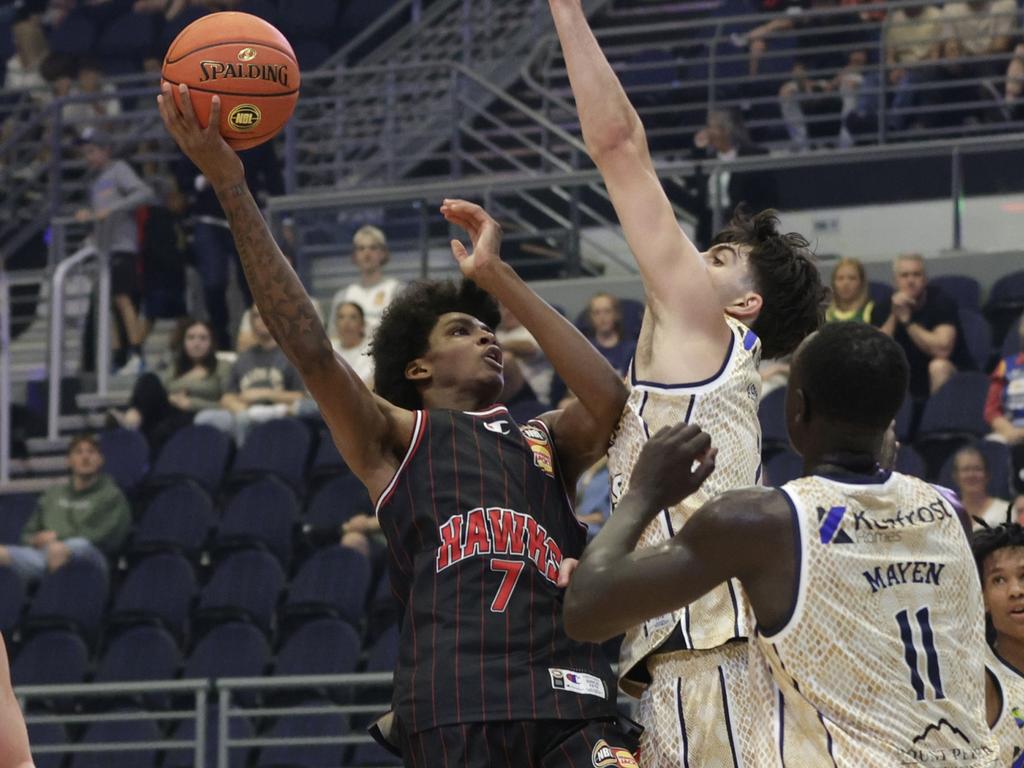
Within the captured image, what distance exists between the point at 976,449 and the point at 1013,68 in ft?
15.5

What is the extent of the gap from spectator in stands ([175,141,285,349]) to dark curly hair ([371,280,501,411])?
9833 millimetres

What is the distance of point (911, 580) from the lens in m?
3.59

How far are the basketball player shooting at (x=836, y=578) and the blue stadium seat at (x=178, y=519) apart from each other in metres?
8.79

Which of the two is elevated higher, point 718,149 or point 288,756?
point 718,149

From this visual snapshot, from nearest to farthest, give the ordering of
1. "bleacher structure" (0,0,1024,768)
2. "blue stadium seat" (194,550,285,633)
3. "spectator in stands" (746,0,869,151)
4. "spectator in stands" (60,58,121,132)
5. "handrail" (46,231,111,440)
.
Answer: "bleacher structure" (0,0,1024,768), "blue stadium seat" (194,550,285,633), "spectator in stands" (746,0,869,151), "handrail" (46,231,111,440), "spectator in stands" (60,58,121,132)

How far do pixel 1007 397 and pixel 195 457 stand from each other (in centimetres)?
556

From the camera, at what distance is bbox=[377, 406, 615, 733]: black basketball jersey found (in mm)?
4539

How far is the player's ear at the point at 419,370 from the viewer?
204 inches

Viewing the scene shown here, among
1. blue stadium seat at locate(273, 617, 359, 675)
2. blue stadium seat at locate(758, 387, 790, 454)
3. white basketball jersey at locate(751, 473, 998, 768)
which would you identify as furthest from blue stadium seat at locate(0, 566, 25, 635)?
white basketball jersey at locate(751, 473, 998, 768)

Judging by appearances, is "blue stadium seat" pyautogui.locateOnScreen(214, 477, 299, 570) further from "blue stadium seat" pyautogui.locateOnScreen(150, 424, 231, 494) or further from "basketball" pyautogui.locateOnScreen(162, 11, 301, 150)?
"basketball" pyautogui.locateOnScreen(162, 11, 301, 150)

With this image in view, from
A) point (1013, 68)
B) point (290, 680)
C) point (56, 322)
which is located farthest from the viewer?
point (56, 322)

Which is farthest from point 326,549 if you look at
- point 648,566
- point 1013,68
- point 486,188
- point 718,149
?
point 648,566

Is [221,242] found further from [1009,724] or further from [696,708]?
[696,708]

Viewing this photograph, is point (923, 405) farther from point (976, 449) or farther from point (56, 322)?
point (56, 322)
